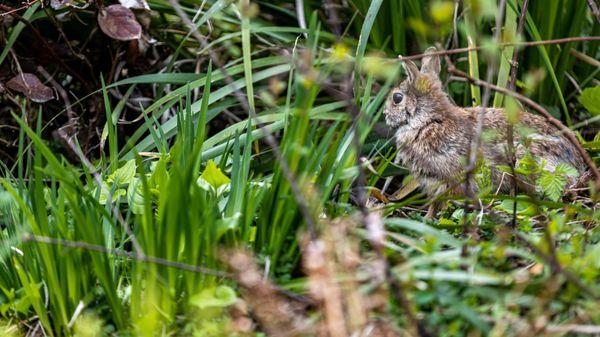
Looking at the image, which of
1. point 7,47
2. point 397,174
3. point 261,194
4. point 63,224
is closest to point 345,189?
point 261,194

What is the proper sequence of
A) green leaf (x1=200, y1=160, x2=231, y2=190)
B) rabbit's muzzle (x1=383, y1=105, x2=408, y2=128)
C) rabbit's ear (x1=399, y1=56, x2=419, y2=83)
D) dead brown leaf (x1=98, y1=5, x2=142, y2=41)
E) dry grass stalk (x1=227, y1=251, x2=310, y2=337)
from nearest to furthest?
dry grass stalk (x1=227, y1=251, x2=310, y2=337), green leaf (x1=200, y1=160, x2=231, y2=190), dead brown leaf (x1=98, y1=5, x2=142, y2=41), rabbit's ear (x1=399, y1=56, x2=419, y2=83), rabbit's muzzle (x1=383, y1=105, x2=408, y2=128)

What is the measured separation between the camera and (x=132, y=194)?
327cm

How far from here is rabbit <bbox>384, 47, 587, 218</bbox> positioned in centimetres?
433

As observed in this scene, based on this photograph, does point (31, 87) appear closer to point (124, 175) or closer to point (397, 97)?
point (124, 175)

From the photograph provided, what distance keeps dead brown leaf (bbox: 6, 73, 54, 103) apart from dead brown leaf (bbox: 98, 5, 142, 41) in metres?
0.41

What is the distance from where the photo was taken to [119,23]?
4.23 metres

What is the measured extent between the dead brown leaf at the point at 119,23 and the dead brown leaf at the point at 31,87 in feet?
1.35

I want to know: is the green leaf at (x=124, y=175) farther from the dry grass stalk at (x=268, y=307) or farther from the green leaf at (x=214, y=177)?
the dry grass stalk at (x=268, y=307)

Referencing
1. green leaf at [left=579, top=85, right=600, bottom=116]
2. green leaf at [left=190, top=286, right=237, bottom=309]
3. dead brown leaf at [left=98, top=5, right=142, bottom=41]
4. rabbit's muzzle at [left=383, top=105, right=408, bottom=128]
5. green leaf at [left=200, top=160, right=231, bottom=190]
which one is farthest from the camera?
rabbit's muzzle at [left=383, top=105, right=408, bottom=128]

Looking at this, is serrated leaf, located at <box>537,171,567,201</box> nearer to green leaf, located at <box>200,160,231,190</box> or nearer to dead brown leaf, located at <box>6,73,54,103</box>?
green leaf, located at <box>200,160,231,190</box>

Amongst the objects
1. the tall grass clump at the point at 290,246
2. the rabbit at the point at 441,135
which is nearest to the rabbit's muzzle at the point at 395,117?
the rabbit at the point at 441,135

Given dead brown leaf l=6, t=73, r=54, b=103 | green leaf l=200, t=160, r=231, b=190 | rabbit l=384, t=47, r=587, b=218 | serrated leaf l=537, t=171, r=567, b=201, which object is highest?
green leaf l=200, t=160, r=231, b=190

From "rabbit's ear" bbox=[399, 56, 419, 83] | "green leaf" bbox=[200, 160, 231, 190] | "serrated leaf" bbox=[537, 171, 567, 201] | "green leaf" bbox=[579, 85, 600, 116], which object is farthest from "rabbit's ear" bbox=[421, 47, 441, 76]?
"green leaf" bbox=[200, 160, 231, 190]

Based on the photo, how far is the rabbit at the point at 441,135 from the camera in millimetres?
4328
